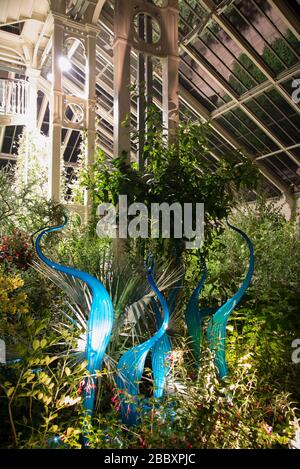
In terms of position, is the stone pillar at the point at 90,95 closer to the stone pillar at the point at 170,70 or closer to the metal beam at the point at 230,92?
the metal beam at the point at 230,92

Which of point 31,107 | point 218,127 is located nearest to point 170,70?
point 31,107

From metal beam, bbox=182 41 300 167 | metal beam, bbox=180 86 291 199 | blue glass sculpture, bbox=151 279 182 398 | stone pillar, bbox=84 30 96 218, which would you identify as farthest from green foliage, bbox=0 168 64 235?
metal beam, bbox=180 86 291 199

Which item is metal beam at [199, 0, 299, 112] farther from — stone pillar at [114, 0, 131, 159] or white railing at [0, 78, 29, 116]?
white railing at [0, 78, 29, 116]

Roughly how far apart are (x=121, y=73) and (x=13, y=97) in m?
4.85

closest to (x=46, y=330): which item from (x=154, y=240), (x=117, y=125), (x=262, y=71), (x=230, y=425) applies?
(x=154, y=240)

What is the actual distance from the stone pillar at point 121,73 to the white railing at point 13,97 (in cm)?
458

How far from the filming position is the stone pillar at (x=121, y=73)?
13.6ft

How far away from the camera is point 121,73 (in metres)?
4.13

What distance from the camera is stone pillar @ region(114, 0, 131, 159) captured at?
413cm

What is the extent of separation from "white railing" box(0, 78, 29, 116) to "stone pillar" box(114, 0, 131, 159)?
15.0ft

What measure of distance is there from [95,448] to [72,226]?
4.31 m

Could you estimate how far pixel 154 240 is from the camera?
3320 millimetres
